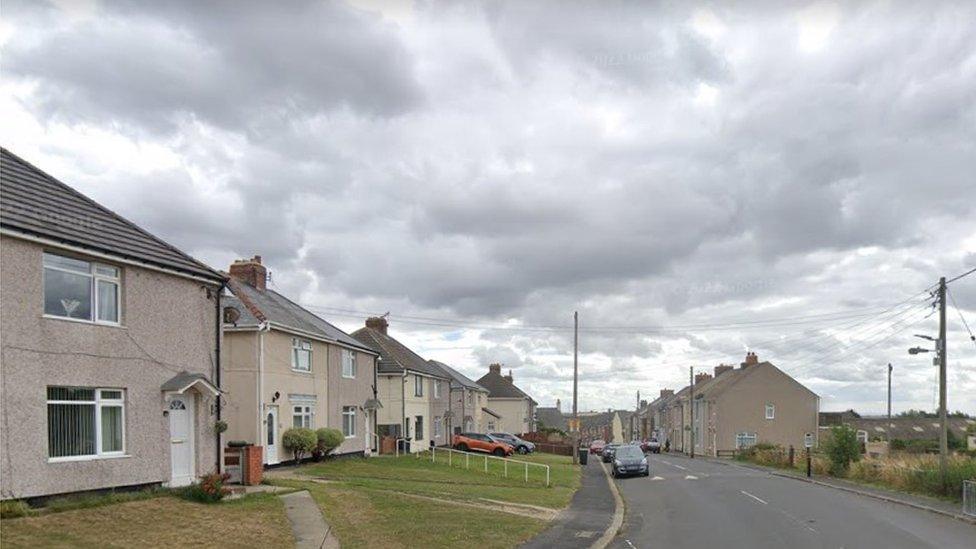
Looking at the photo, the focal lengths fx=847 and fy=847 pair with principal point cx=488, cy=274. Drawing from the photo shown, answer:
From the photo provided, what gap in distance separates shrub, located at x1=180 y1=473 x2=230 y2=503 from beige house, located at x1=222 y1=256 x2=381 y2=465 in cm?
609

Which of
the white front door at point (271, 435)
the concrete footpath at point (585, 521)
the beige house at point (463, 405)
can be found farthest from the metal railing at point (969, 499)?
the beige house at point (463, 405)

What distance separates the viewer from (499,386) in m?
96.6

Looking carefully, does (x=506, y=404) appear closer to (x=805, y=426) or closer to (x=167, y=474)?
(x=805, y=426)

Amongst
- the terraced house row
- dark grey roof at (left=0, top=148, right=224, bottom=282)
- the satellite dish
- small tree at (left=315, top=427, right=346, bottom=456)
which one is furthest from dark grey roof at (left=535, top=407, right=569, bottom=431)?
dark grey roof at (left=0, top=148, right=224, bottom=282)

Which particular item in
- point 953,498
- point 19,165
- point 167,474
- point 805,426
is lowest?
point 805,426

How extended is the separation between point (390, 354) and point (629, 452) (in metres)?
14.9

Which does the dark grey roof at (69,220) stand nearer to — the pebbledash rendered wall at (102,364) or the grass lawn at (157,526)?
the pebbledash rendered wall at (102,364)

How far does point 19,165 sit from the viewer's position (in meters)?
18.2

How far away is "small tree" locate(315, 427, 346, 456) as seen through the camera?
3212cm

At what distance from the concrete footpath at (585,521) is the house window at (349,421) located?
10.9 m

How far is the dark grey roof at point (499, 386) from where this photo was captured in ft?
311

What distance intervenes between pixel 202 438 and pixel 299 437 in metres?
9.19

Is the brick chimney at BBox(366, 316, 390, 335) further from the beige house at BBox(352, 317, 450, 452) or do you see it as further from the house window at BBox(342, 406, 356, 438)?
the house window at BBox(342, 406, 356, 438)

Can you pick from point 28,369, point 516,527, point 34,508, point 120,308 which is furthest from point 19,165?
point 516,527
